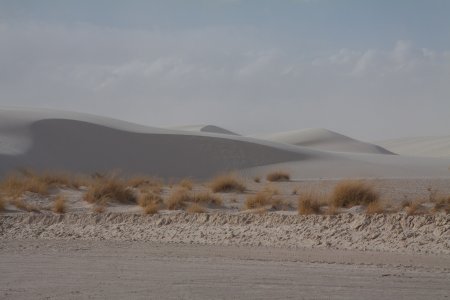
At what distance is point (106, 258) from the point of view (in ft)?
44.0

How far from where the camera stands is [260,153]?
54438 mm

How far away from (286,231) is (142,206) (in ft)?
21.5

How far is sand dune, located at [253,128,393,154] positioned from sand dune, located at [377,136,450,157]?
17.6m

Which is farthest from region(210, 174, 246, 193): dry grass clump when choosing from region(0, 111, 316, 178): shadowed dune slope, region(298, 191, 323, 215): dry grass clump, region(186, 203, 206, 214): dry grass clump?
region(0, 111, 316, 178): shadowed dune slope

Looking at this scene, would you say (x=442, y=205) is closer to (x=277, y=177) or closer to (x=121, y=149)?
(x=277, y=177)

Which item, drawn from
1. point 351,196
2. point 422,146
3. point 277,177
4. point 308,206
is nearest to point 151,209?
point 308,206

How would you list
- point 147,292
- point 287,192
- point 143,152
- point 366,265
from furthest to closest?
point 143,152
point 287,192
point 366,265
point 147,292

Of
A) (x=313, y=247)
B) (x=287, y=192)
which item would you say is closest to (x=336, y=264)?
(x=313, y=247)

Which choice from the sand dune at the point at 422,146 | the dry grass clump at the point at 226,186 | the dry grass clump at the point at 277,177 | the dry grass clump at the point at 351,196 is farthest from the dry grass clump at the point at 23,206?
the sand dune at the point at 422,146

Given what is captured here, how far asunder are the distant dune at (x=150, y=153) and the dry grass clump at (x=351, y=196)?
22.8m

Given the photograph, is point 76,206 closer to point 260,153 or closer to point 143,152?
point 143,152

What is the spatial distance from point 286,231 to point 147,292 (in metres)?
8.66

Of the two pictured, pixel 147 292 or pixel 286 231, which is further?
pixel 286 231

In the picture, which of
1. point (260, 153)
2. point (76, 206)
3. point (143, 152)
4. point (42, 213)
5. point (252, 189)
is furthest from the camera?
point (260, 153)
